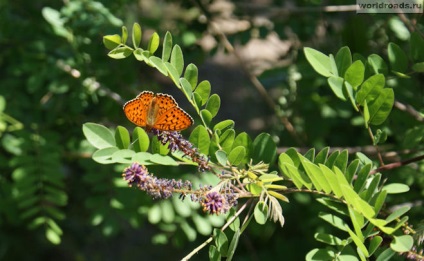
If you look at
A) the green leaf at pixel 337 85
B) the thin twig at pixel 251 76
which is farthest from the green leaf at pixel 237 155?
the thin twig at pixel 251 76

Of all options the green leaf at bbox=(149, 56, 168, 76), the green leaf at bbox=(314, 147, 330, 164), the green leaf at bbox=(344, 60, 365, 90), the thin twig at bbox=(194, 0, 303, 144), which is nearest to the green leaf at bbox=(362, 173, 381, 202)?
the green leaf at bbox=(314, 147, 330, 164)

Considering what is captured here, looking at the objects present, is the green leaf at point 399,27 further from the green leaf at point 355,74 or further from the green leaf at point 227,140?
the green leaf at point 227,140

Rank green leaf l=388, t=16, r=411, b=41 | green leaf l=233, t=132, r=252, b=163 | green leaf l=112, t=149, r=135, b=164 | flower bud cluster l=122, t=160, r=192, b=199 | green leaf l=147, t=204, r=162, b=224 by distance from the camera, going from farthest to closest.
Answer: green leaf l=147, t=204, r=162, b=224, green leaf l=388, t=16, r=411, b=41, green leaf l=233, t=132, r=252, b=163, green leaf l=112, t=149, r=135, b=164, flower bud cluster l=122, t=160, r=192, b=199

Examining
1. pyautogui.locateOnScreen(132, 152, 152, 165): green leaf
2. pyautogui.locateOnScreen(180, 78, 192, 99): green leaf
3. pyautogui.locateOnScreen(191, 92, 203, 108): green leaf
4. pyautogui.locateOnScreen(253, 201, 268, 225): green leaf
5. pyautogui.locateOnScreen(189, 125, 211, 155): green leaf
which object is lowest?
pyautogui.locateOnScreen(253, 201, 268, 225): green leaf

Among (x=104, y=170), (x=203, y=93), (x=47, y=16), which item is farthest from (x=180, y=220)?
(x=203, y=93)

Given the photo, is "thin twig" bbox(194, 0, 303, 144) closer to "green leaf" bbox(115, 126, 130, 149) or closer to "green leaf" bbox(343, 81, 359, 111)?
"green leaf" bbox(343, 81, 359, 111)

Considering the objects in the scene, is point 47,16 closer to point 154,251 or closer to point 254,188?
point 254,188

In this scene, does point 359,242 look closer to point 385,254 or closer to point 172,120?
point 385,254
